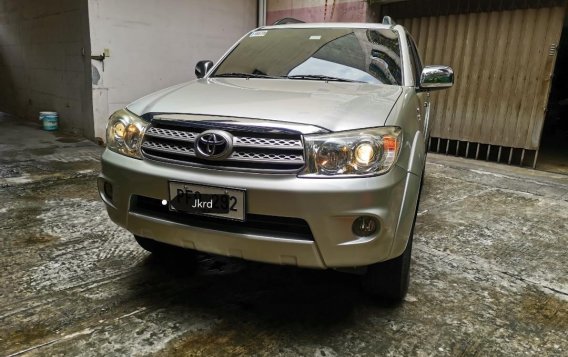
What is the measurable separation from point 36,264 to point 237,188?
163 cm

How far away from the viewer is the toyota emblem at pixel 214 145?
5.77 feet

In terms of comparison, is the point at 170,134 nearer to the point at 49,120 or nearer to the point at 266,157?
the point at 266,157

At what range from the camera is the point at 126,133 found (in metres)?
2.04

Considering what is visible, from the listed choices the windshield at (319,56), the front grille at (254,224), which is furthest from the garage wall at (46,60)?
the front grille at (254,224)

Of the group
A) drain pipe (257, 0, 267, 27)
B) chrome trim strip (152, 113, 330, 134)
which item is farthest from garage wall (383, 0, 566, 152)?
chrome trim strip (152, 113, 330, 134)

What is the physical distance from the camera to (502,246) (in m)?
3.11

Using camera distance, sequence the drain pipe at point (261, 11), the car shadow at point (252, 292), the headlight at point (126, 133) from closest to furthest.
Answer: the headlight at point (126, 133)
the car shadow at point (252, 292)
the drain pipe at point (261, 11)

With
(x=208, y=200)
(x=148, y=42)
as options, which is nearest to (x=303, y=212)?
(x=208, y=200)

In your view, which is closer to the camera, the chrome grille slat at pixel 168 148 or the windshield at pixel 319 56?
the chrome grille slat at pixel 168 148

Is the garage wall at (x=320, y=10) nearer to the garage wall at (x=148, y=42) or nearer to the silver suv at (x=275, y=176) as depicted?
the garage wall at (x=148, y=42)

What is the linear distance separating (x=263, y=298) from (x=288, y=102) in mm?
1047

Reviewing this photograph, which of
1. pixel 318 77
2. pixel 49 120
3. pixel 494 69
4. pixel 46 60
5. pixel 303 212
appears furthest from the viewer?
pixel 46 60

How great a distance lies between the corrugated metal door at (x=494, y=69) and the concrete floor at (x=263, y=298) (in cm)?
295

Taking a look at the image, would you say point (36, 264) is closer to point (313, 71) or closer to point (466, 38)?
point (313, 71)
